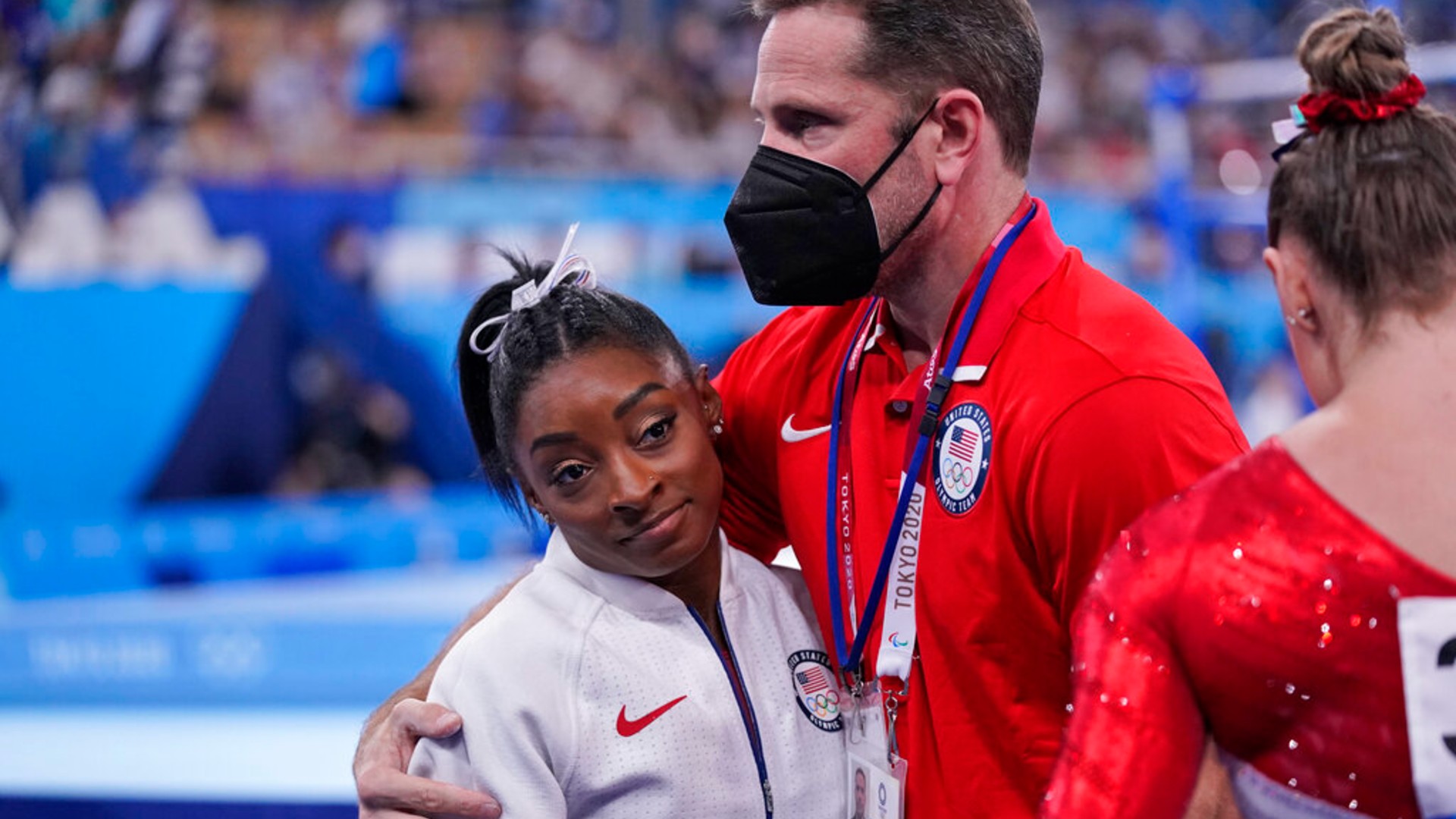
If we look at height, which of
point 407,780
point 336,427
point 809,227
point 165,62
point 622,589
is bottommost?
point 407,780

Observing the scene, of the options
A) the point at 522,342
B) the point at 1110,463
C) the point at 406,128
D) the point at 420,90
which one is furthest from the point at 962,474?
the point at 420,90

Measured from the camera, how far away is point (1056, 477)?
166 cm

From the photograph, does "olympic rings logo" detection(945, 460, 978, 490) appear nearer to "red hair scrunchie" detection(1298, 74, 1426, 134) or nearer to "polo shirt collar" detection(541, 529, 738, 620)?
"polo shirt collar" detection(541, 529, 738, 620)

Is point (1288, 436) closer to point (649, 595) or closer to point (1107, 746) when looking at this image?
point (1107, 746)

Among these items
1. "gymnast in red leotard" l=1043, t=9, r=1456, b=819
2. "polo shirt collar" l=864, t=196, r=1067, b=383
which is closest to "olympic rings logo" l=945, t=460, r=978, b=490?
"polo shirt collar" l=864, t=196, r=1067, b=383

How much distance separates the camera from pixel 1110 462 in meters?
1.63

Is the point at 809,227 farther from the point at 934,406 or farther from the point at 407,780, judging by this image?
the point at 407,780

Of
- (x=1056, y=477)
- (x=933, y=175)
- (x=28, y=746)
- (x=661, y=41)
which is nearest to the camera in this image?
(x=1056, y=477)

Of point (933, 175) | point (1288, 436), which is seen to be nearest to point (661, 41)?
point (933, 175)

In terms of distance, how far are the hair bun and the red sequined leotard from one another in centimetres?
33

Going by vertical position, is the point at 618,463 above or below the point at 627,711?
above

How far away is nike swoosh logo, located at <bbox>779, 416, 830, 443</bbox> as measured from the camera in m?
2.12

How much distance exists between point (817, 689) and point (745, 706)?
0.12 meters

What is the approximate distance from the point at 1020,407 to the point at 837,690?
0.53m
